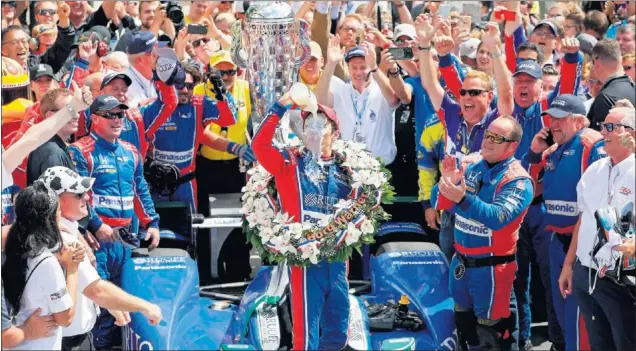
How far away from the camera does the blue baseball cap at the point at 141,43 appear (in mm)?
9430

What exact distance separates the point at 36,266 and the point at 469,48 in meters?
5.72

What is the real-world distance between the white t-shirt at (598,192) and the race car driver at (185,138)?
107 inches

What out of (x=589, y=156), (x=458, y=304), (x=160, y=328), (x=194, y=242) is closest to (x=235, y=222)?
(x=194, y=242)

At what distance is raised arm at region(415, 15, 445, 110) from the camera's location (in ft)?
28.6

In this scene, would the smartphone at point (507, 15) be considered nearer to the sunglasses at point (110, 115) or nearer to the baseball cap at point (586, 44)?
the baseball cap at point (586, 44)

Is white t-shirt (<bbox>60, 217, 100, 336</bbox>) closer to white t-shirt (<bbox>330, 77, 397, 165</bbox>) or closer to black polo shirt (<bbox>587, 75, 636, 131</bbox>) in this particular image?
white t-shirt (<bbox>330, 77, 397, 165</bbox>)

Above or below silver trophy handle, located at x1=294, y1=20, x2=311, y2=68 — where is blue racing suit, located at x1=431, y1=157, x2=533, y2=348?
below

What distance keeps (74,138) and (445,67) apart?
287cm

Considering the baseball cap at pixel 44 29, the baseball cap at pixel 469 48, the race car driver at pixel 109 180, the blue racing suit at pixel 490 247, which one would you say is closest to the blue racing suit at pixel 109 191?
the race car driver at pixel 109 180

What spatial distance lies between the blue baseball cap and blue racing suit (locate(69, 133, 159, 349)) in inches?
51.7

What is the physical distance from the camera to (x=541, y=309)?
9297 millimetres

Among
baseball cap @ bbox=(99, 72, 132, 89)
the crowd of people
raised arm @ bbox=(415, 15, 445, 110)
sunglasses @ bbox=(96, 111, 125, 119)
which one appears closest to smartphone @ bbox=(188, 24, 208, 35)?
the crowd of people

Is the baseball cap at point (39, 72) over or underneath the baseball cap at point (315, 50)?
underneath

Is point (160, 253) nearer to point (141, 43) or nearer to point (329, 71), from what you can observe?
point (329, 71)
